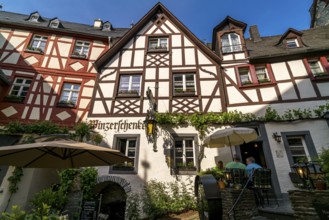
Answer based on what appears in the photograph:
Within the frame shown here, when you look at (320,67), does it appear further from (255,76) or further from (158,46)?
(158,46)

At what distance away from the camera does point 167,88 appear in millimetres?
9562

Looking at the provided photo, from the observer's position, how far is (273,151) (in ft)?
25.4

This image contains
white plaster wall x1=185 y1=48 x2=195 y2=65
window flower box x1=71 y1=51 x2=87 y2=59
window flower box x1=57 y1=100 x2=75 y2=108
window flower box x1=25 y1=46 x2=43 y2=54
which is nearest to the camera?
window flower box x1=57 y1=100 x2=75 y2=108

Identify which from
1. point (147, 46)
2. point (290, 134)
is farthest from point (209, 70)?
point (290, 134)

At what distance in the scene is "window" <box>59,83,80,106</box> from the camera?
32.3ft

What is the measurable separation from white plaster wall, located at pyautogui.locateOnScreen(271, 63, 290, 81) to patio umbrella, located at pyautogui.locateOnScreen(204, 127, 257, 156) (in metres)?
4.44

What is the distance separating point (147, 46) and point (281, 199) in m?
9.87

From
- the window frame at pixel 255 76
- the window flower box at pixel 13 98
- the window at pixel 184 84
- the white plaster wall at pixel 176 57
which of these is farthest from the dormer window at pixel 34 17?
the window frame at pixel 255 76

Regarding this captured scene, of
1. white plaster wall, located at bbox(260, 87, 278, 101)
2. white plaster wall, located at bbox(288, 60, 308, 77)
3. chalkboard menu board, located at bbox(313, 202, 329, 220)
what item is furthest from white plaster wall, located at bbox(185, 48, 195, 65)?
chalkboard menu board, located at bbox(313, 202, 329, 220)

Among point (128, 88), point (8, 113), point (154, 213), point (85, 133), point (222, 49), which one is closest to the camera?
point (154, 213)

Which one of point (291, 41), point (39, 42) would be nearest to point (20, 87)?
point (39, 42)

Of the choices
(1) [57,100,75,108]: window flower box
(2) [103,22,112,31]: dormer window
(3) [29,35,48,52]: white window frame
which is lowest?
(1) [57,100,75,108]: window flower box

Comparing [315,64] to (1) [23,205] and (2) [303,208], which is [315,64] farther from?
(1) [23,205]

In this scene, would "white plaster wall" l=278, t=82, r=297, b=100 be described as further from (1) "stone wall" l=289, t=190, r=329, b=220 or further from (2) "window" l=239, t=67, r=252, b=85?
(1) "stone wall" l=289, t=190, r=329, b=220
